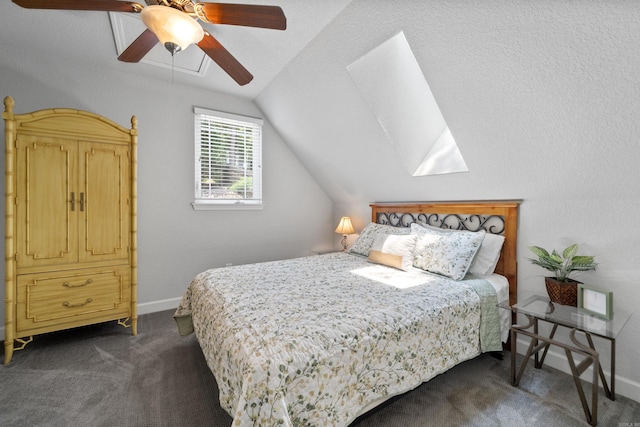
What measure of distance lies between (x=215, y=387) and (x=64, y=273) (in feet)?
5.11

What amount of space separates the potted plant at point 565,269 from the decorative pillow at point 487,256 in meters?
0.37

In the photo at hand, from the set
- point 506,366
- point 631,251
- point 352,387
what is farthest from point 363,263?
point 631,251

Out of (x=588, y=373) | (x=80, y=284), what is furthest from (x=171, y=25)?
(x=588, y=373)

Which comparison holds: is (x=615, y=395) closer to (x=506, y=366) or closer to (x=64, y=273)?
(x=506, y=366)

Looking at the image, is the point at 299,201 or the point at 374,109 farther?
the point at 299,201

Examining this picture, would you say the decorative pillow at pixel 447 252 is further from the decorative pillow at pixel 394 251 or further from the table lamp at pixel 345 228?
the table lamp at pixel 345 228

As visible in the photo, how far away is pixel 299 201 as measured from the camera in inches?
160

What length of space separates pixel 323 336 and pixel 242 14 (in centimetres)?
159

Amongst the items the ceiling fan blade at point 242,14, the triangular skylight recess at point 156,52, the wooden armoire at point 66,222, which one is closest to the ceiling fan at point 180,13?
the ceiling fan blade at point 242,14

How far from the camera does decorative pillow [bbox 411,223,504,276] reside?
7.66 feet

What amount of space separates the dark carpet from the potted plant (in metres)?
0.59

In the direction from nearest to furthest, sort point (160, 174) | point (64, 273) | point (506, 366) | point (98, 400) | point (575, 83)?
point (575, 83) → point (98, 400) → point (506, 366) → point (64, 273) → point (160, 174)

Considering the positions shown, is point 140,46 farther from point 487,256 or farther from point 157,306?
point 487,256

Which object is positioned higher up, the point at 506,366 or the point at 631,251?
the point at 631,251
